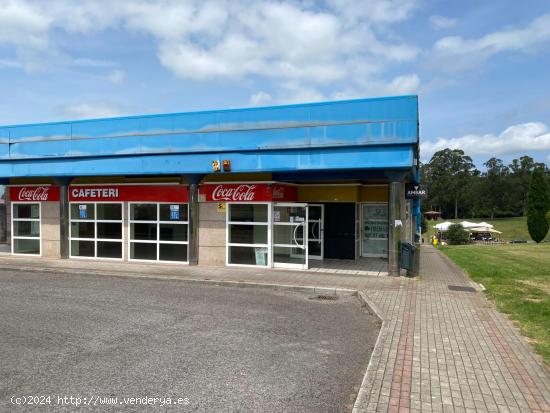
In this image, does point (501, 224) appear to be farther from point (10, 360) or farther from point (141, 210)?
point (10, 360)

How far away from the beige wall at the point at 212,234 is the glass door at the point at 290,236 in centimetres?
180

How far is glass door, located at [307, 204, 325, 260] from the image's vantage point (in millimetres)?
17641

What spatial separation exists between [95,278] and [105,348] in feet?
24.2

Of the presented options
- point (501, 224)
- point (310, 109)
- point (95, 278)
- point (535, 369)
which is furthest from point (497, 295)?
point (501, 224)

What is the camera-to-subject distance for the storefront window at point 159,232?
15945 millimetres

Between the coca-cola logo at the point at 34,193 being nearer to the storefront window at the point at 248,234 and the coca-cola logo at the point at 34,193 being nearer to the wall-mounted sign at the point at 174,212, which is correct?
the wall-mounted sign at the point at 174,212

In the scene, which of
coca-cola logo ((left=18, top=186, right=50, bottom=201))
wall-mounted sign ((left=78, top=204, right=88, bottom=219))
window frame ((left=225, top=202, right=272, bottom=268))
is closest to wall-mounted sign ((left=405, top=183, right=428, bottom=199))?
window frame ((left=225, top=202, right=272, bottom=268))

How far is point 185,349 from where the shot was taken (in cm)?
657

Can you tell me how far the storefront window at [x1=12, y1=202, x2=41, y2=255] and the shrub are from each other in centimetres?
4739

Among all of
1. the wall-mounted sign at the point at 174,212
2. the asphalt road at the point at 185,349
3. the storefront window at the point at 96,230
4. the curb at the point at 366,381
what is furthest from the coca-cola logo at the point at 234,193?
the curb at the point at 366,381

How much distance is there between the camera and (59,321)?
26.5 ft

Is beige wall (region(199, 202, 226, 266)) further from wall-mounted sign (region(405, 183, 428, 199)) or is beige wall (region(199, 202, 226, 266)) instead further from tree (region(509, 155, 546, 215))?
tree (region(509, 155, 546, 215))

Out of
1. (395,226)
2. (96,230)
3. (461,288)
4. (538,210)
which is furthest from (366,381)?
(538,210)

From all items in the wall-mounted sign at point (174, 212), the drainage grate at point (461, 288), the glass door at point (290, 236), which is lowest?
the drainage grate at point (461, 288)
